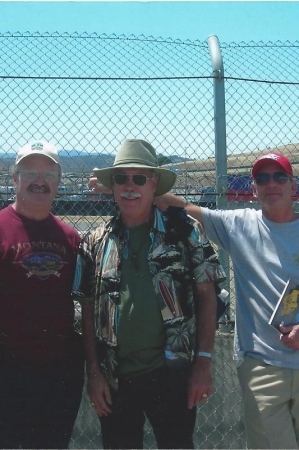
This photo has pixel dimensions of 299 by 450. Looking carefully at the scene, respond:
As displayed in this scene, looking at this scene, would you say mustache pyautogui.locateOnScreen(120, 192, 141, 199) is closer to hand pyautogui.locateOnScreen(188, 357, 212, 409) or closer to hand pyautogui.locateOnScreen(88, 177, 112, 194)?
hand pyautogui.locateOnScreen(88, 177, 112, 194)

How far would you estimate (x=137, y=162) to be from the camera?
3174 millimetres

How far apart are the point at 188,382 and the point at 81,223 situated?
1795 mm

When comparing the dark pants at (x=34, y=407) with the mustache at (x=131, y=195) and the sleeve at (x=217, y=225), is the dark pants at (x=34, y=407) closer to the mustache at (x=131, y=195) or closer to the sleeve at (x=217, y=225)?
the mustache at (x=131, y=195)

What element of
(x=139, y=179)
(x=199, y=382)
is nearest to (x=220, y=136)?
(x=139, y=179)

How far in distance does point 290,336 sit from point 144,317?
28.5 inches

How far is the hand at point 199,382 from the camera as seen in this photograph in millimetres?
3066

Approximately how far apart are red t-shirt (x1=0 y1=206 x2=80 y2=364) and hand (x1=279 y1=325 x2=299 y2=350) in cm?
104

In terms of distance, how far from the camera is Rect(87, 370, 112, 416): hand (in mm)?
3098

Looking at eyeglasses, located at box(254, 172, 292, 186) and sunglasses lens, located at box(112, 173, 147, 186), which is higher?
eyeglasses, located at box(254, 172, 292, 186)

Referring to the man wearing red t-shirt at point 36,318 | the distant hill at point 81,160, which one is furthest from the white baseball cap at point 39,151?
the distant hill at point 81,160

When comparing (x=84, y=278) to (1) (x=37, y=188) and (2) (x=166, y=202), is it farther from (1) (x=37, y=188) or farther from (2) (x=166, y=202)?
(2) (x=166, y=202)

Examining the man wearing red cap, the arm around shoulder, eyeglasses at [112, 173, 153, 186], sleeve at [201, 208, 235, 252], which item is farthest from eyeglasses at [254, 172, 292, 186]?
eyeglasses at [112, 173, 153, 186]

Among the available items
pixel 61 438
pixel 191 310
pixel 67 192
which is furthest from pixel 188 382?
pixel 67 192

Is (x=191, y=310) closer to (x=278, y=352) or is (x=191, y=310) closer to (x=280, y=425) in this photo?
(x=278, y=352)
